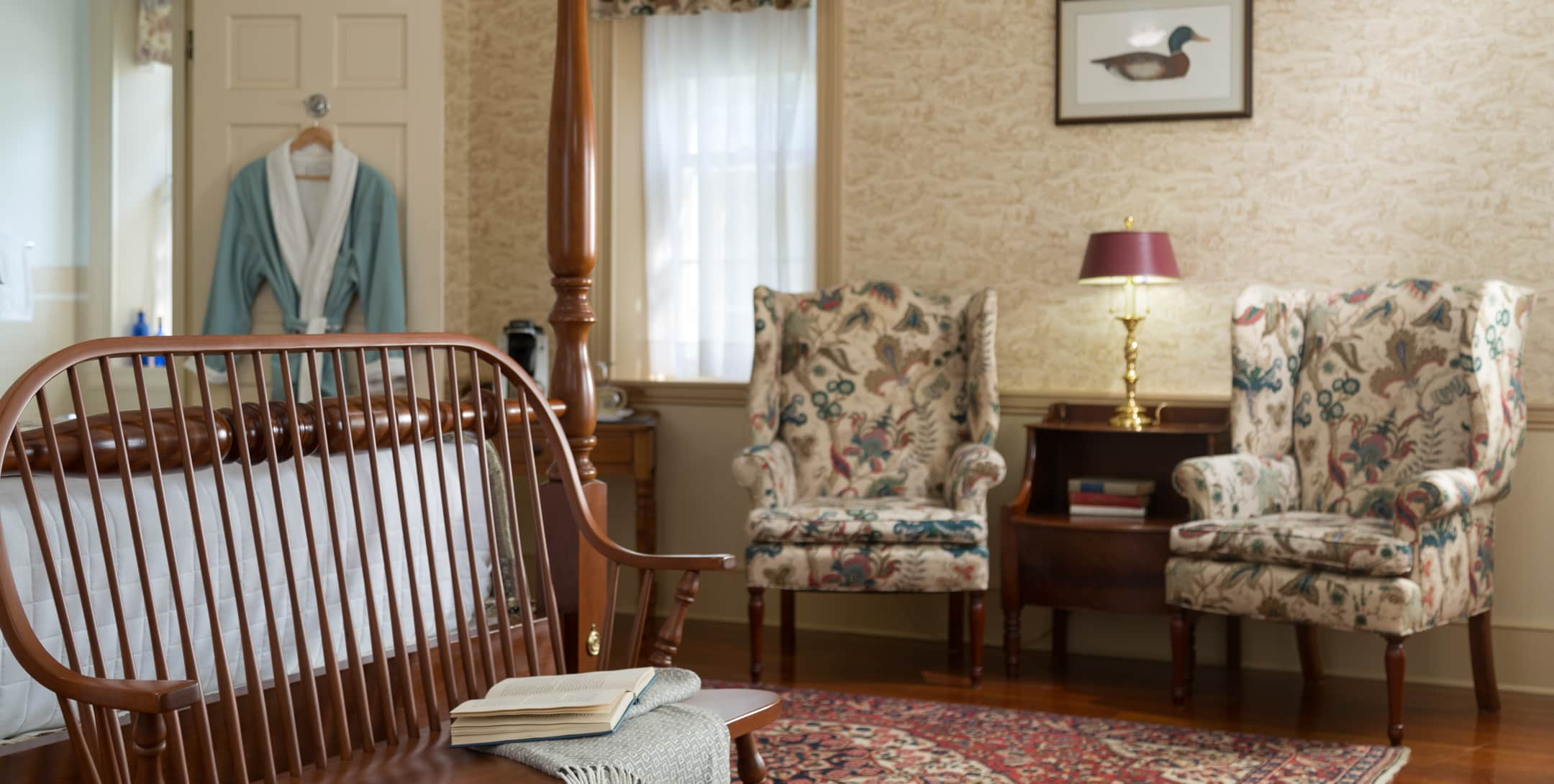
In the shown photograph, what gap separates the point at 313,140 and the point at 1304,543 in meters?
3.22

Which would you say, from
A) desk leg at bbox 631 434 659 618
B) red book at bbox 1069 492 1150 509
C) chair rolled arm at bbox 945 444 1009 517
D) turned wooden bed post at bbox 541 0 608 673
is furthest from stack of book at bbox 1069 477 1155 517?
turned wooden bed post at bbox 541 0 608 673

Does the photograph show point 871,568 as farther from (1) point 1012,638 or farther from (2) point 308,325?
(2) point 308,325

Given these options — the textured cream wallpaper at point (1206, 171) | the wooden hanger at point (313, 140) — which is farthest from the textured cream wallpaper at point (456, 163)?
the textured cream wallpaper at point (1206, 171)

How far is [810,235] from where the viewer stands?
4.38 metres

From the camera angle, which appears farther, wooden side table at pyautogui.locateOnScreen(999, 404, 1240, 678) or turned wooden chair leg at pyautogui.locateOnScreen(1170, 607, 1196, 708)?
wooden side table at pyautogui.locateOnScreen(999, 404, 1240, 678)

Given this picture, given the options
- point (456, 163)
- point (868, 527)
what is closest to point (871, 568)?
point (868, 527)

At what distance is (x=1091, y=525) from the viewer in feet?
11.8

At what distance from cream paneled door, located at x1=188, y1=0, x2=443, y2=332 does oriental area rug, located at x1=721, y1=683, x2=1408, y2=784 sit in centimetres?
199

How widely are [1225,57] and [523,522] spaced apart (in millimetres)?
2820

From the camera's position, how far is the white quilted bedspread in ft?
4.99

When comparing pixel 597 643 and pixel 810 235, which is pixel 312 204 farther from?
pixel 597 643

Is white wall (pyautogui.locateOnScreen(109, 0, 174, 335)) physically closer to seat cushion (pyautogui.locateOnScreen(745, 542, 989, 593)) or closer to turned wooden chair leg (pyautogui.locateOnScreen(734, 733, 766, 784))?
seat cushion (pyautogui.locateOnScreen(745, 542, 989, 593))

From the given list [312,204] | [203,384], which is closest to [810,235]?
[312,204]

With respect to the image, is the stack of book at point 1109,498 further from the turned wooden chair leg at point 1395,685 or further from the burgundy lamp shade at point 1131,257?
the turned wooden chair leg at point 1395,685
